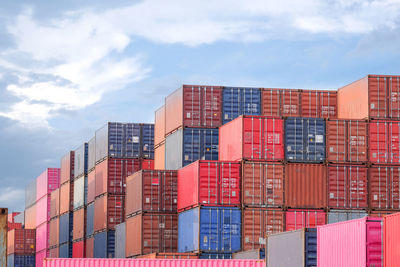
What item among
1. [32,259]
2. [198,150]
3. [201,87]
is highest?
[201,87]

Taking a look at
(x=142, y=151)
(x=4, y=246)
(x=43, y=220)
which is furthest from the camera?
(x=43, y=220)

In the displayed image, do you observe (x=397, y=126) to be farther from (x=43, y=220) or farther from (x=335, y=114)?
(x=43, y=220)

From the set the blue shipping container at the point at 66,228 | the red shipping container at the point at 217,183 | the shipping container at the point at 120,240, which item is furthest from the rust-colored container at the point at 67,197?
the red shipping container at the point at 217,183

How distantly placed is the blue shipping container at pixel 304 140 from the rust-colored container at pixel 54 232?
128ft

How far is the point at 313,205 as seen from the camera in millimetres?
44719

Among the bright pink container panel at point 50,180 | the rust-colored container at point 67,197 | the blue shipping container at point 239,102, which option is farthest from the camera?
the bright pink container panel at point 50,180

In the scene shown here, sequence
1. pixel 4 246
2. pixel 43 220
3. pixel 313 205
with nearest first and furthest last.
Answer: pixel 4 246 → pixel 313 205 → pixel 43 220

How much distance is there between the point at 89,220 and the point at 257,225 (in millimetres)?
25481

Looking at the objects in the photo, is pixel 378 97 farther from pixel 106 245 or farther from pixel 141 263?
pixel 106 245

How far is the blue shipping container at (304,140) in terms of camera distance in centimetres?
4484

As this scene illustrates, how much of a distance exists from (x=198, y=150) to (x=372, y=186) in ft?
34.3

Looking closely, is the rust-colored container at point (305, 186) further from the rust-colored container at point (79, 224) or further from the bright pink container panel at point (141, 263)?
the rust-colored container at point (79, 224)

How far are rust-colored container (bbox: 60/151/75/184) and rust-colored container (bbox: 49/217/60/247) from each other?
4.20 meters

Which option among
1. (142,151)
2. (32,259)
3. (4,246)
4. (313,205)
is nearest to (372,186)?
(313,205)
